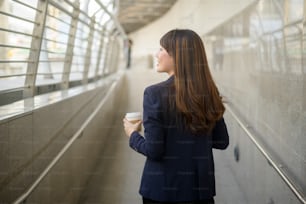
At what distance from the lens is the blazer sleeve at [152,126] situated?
1.00 m

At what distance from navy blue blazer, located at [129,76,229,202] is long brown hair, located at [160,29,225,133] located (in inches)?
0.9

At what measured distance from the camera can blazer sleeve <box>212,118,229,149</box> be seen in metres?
1.10

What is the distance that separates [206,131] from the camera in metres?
1.06

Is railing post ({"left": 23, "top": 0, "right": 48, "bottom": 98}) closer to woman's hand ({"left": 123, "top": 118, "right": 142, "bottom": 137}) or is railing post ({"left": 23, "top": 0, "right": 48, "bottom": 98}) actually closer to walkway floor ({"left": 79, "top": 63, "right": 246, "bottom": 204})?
walkway floor ({"left": 79, "top": 63, "right": 246, "bottom": 204})

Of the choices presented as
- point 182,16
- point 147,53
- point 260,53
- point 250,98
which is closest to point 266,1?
point 260,53

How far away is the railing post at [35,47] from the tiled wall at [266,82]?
25.3 inches

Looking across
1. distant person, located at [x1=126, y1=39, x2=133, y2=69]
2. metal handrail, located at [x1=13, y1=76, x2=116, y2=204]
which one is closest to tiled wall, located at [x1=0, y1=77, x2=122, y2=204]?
metal handrail, located at [x1=13, y1=76, x2=116, y2=204]

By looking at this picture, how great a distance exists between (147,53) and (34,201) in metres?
0.59

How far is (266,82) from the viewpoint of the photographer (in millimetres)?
2021

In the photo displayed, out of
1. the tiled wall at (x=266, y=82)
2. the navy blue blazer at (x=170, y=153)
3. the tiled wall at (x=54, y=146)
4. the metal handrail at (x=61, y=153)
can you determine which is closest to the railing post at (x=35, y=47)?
the tiled wall at (x=54, y=146)

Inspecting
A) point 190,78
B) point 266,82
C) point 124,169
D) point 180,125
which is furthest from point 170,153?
point 266,82

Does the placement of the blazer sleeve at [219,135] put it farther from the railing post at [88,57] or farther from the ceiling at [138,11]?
the railing post at [88,57]

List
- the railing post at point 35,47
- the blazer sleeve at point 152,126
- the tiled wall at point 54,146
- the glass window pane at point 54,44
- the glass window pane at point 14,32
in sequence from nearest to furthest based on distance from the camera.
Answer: the blazer sleeve at point 152,126
the tiled wall at point 54,146
the glass window pane at point 14,32
the railing post at point 35,47
the glass window pane at point 54,44

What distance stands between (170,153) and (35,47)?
3.16ft
